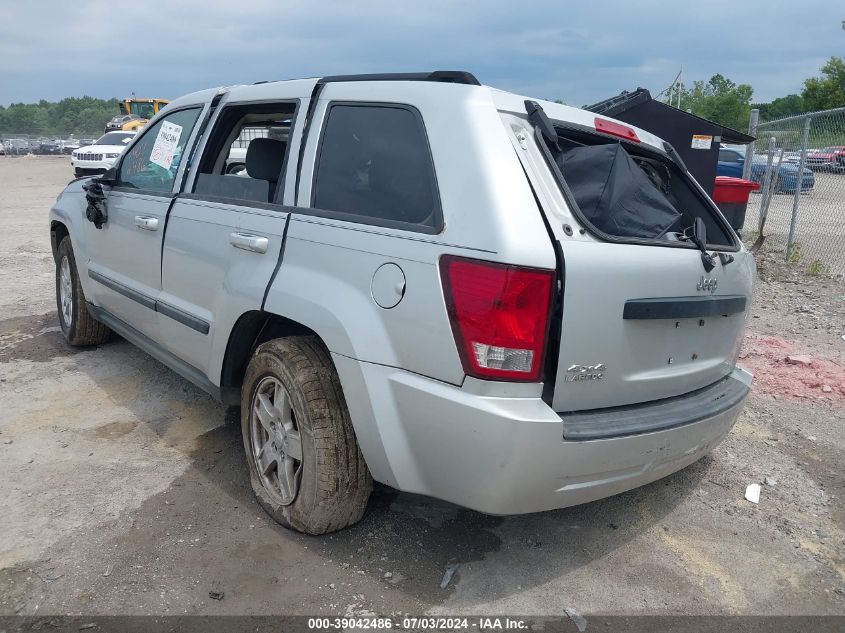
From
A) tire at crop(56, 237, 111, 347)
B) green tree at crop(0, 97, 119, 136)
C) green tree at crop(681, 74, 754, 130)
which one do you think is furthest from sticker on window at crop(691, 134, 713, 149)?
green tree at crop(0, 97, 119, 136)

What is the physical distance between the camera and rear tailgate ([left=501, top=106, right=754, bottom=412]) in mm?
2439

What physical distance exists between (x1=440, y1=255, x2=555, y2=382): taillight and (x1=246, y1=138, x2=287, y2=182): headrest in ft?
4.92

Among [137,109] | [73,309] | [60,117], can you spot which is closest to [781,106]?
[137,109]

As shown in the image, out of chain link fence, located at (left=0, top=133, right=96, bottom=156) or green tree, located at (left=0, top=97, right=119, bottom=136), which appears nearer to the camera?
chain link fence, located at (left=0, top=133, right=96, bottom=156)

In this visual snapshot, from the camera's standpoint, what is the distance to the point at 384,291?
2529mm

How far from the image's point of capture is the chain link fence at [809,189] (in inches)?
356

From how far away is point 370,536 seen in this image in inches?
120

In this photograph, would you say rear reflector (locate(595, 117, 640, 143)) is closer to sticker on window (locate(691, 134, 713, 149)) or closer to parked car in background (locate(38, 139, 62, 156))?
sticker on window (locate(691, 134, 713, 149))

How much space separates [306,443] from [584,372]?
1.13 m

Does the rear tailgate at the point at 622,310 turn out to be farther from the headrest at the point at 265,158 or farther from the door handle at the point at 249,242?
the headrest at the point at 265,158

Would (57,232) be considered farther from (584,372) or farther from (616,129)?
(584,372)

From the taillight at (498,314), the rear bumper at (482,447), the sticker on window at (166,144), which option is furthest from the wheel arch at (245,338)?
the sticker on window at (166,144)

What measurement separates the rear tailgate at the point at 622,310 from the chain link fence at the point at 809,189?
6825 millimetres

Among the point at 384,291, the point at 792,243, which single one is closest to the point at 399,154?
the point at 384,291
